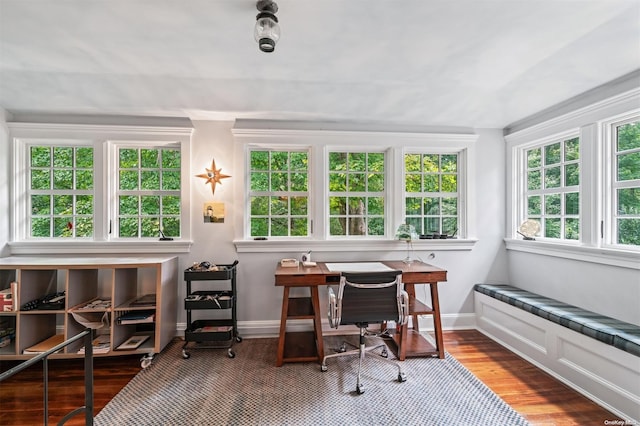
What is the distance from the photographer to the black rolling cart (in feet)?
8.97

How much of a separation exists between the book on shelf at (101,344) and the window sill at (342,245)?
1.47 metres

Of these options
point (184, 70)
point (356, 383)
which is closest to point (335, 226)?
point (356, 383)

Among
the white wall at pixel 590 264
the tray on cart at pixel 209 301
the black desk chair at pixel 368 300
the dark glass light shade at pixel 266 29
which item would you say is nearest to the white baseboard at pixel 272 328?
the tray on cart at pixel 209 301

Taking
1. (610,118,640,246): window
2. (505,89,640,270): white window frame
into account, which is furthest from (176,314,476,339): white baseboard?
(610,118,640,246): window

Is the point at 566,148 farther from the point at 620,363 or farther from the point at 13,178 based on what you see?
the point at 13,178

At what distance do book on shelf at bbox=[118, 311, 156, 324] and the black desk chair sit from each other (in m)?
1.76

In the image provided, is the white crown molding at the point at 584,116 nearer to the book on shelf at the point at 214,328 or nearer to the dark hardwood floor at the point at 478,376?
the dark hardwood floor at the point at 478,376

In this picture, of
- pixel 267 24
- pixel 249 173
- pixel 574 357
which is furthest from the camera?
pixel 249 173

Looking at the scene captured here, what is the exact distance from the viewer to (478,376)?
8.09 ft

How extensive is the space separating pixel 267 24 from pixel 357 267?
2.27 metres

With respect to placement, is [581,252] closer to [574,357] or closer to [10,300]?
[574,357]

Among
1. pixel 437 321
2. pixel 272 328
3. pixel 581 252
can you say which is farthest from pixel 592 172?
pixel 272 328

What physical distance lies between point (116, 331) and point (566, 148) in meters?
4.89

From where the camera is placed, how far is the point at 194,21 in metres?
1.91
